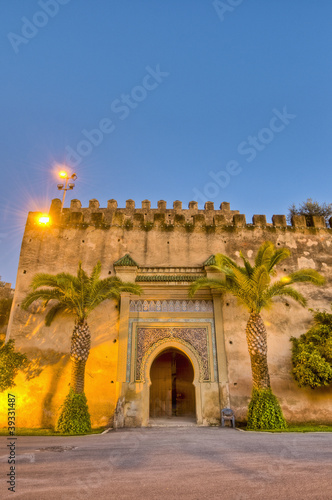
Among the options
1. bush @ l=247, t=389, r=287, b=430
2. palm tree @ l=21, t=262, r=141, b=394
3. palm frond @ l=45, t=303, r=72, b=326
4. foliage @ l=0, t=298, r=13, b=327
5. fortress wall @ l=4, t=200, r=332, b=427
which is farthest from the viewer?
foliage @ l=0, t=298, r=13, b=327

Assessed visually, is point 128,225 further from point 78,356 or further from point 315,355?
point 315,355

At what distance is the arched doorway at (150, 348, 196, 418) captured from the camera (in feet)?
51.8

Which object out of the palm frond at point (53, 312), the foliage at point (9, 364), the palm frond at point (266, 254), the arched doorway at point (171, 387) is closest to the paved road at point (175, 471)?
the foliage at point (9, 364)

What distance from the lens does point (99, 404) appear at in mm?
11812

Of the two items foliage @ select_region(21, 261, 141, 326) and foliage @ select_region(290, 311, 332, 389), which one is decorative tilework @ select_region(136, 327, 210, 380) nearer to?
foliage @ select_region(21, 261, 141, 326)

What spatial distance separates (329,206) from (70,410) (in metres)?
17.6

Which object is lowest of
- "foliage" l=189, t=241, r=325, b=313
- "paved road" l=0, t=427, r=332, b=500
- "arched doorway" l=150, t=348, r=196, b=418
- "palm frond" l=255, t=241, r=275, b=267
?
"paved road" l=0, t=427, r=332, b=500

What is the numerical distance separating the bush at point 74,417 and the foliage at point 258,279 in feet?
17.8

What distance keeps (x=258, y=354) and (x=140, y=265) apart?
6.41m

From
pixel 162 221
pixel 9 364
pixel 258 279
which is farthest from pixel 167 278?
pixel 9 364

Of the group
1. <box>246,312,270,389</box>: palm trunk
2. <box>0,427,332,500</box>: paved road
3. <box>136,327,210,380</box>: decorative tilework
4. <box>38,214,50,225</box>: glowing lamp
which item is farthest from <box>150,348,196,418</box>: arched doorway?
<box>0,427,332,500</box>: paved road

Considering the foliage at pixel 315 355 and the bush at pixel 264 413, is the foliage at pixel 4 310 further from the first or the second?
the foliage at pixel 315 355

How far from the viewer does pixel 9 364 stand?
11.7 meters

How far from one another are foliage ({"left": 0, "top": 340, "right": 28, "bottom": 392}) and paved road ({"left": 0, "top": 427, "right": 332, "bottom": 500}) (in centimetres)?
510
